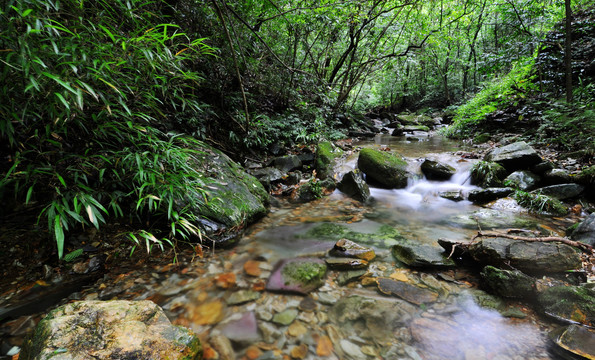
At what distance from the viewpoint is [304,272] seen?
2.52 m

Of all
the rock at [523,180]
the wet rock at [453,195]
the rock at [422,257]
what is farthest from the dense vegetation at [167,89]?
the wet rock at [453,195]

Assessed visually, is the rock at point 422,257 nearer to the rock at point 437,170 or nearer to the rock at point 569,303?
the rock at point 569,303

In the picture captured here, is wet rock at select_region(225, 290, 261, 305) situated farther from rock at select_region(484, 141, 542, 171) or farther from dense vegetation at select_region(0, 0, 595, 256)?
rock at select_region(484, 141, 542, 171)

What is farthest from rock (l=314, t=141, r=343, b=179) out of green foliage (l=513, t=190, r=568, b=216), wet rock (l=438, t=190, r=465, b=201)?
green foliage (l=513, t=190, r=568, b=216)

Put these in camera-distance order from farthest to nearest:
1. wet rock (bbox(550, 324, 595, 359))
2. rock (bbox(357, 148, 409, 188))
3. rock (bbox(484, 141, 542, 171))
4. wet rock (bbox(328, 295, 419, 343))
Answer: rock (bbox(357, 148, 409, 188)) < rock (bbox(484, 141, 542, 171)) < wet rock (bbox(328, 295, 419, 343)) < wet rock (bbox(550, 324, 595, 359))

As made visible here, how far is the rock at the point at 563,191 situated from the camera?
3.96m

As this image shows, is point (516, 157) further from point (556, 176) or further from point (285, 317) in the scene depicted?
point (285, 317)

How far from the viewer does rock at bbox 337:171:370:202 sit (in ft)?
16.6

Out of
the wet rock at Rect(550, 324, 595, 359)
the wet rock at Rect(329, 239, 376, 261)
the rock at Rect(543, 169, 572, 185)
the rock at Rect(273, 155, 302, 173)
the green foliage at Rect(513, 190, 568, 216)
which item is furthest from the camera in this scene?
the rock at Rect(273, 155, 302, 173)

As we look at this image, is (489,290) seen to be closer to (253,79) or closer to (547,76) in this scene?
(253,79)

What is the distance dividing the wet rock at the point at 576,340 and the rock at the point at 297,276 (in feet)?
5.75

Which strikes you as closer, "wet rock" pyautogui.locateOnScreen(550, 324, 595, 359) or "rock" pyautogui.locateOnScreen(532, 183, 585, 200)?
"wet rock" pyautogui.locateOnScreen(550, 324, 595, 359)

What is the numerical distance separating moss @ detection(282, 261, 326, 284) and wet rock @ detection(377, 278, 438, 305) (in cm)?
61

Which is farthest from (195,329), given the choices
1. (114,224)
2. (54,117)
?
(54,117)
